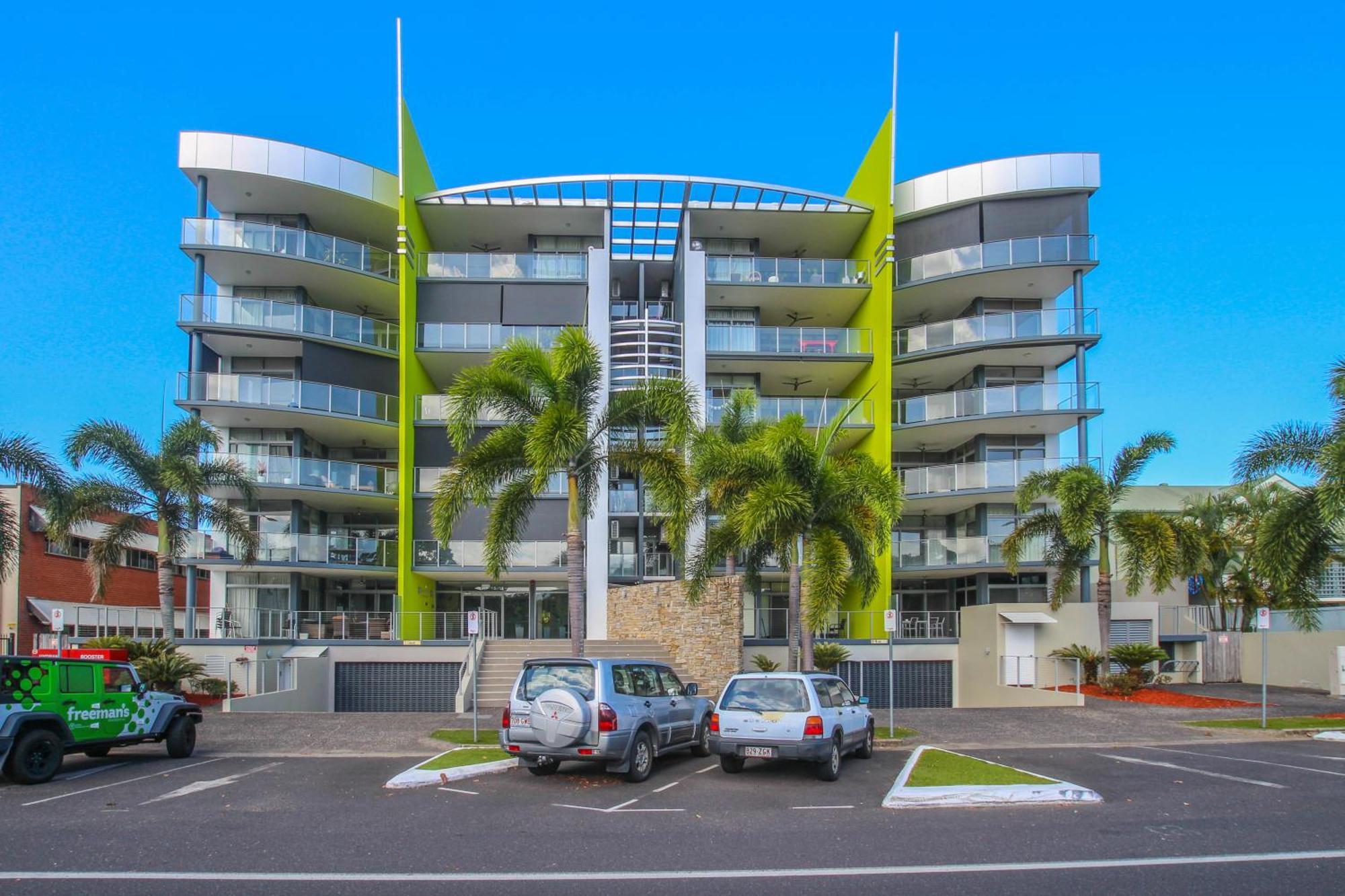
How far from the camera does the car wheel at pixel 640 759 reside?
15.1 m

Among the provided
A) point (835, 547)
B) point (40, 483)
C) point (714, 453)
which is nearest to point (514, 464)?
point (714, 453)

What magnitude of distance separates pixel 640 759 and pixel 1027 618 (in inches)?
746

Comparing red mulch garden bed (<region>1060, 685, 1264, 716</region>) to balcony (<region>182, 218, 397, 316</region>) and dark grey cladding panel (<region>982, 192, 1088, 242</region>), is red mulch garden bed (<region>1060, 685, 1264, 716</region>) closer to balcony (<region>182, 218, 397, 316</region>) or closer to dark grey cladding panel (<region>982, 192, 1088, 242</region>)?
dark grey cladding panel (<region>982, 192, 1088, 242</region>)

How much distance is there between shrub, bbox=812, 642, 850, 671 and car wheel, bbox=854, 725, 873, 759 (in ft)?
39.5

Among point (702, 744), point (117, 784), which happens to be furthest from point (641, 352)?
point (117, 784)

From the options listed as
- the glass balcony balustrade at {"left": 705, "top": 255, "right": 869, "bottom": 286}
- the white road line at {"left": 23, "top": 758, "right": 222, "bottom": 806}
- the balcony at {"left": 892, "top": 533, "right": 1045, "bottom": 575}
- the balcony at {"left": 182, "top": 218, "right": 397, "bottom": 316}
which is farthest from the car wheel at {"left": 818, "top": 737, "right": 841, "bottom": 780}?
the balcony at {"left": 182, "top": 218, "right": 397, "bottom": 316}

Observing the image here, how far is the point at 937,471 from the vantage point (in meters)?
37.3

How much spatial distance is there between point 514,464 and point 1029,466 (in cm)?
2094

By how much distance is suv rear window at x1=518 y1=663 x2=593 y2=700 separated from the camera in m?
14.8

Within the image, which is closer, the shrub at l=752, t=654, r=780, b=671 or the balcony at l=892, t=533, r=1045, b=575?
the shrub at l=752, t=654, r=780, b=671

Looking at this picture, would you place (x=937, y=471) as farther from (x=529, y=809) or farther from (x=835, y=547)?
(x=529, y=809)

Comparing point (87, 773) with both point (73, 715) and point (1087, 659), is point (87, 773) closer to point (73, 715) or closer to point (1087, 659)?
point (73, 715)

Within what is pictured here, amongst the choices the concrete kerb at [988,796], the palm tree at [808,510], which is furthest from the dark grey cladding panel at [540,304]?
the concrete kerb at [988,796]

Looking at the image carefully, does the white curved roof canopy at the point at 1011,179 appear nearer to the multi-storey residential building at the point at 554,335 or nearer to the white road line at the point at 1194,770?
the multi-storey residential building at the point at 554,335
